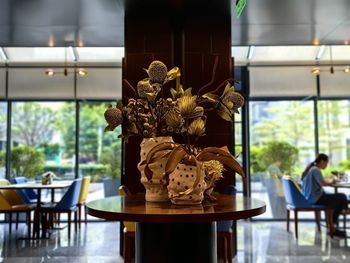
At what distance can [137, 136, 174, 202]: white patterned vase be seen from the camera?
7.41ft

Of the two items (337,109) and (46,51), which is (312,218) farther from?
(46,51)

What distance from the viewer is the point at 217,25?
5039 millimetres

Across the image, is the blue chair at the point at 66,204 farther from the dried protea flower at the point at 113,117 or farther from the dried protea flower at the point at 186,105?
the dried protea flower at the point at 186,105

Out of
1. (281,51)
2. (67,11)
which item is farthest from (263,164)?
(67,11)

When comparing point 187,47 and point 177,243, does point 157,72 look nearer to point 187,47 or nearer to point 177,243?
point 177,243

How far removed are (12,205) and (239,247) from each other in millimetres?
3942

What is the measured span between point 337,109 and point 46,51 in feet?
20.0

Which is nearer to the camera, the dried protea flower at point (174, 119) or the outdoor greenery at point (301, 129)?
the dried protea flower at point (174, 119)

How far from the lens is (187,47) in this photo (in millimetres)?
4988

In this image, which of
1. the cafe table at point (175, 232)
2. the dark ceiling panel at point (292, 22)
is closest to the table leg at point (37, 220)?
the dark ceiling panel at point (292, 22)

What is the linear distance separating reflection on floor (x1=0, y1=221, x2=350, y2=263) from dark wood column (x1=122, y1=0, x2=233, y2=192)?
1.11m

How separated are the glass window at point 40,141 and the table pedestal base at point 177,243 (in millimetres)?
6204

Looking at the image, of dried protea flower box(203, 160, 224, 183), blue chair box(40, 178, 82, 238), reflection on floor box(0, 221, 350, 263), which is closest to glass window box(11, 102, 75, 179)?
reflection on floor box(0, 221, 350, 263)

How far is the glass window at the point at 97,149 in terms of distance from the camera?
25.9 feet
